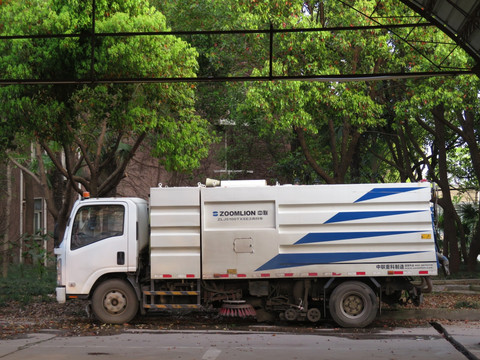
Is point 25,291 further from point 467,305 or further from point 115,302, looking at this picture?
point 467,305

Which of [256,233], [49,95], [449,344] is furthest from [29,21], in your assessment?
[449,344]

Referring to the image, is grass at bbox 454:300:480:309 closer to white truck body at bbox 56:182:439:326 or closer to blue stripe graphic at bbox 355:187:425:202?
white truck body at bbox 56:182:439:326

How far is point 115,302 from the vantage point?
13.5m

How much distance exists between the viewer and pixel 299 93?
698 inches

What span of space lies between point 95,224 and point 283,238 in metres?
3.96

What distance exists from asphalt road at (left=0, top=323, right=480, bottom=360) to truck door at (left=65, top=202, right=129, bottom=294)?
136 cm

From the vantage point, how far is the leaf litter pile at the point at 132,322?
13070 mm

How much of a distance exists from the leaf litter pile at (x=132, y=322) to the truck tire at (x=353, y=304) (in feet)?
1.98

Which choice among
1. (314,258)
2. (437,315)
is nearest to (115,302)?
(314,258)

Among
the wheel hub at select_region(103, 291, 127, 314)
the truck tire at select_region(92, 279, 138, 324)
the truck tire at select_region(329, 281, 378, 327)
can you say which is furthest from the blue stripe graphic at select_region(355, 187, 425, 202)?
the wheel hub at select_region(103, 291, 127, 314)

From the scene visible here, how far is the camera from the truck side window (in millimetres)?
13555

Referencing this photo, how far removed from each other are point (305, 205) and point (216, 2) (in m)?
11.1

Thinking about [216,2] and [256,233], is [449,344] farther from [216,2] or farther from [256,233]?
[216,2]

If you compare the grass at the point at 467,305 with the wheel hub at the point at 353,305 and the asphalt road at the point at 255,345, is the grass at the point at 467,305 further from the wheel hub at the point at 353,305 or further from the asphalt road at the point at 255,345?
the wheel hub at the point at 353,305
